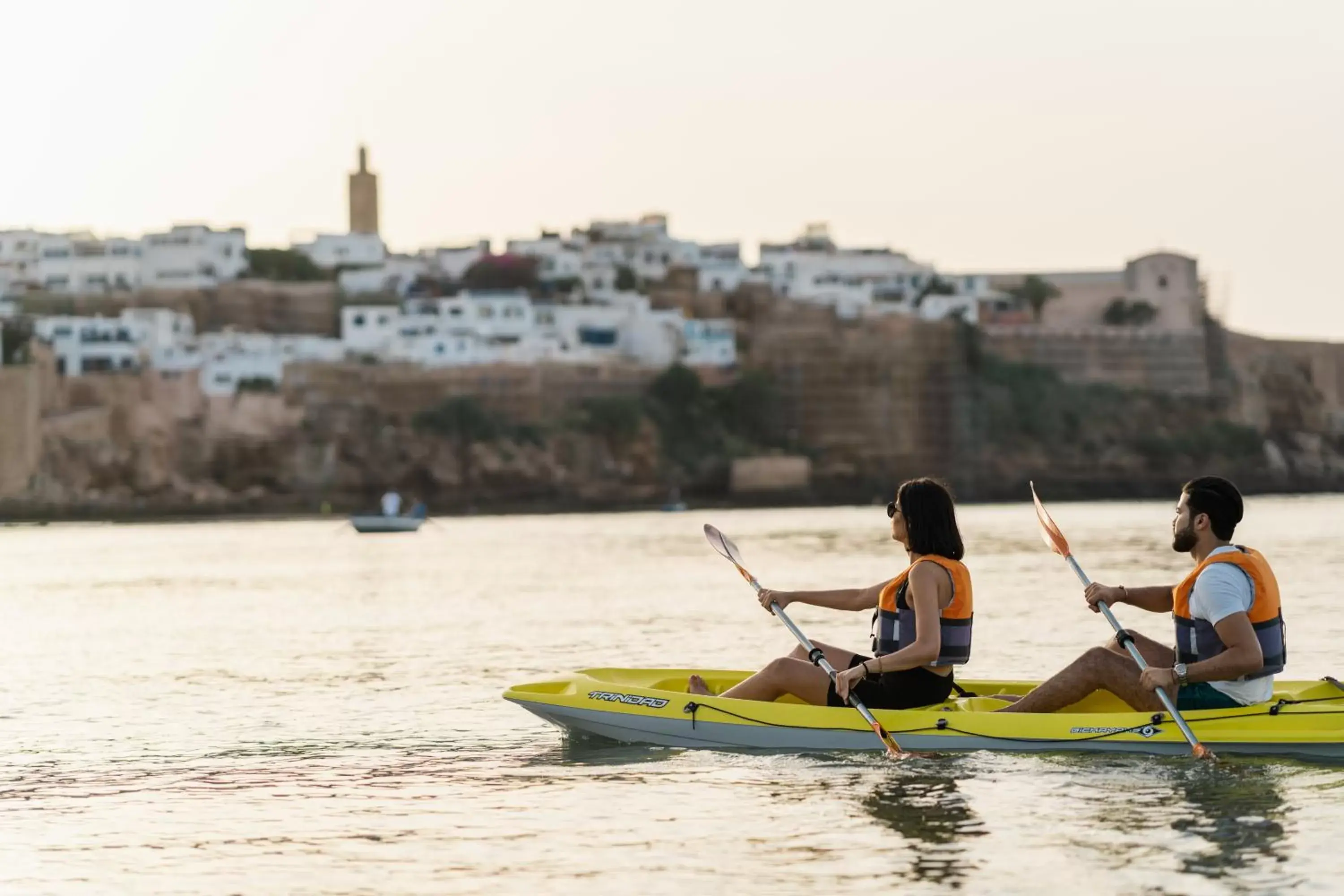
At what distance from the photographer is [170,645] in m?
24.3

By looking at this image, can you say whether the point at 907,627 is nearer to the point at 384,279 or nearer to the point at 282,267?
the point at 384,279

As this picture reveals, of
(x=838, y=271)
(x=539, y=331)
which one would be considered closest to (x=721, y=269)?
(x=838, y=271)

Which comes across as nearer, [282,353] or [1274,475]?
[282,353]

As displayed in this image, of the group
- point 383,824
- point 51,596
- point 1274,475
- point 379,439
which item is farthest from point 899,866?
point 1274,475

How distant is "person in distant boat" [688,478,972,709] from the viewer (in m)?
11.2

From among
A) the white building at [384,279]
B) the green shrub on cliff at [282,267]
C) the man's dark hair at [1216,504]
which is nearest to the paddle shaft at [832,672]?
the man's dark hair at [1216,504]

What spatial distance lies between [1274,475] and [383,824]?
94.3 m

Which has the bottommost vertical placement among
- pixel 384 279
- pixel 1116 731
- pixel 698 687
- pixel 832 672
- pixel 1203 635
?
pixel 1116 731

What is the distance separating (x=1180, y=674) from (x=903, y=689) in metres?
1.53

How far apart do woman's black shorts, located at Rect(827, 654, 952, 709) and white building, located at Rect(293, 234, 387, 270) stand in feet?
314

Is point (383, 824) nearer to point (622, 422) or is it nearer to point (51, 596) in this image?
point (51, 596)

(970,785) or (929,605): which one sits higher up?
(929,605)

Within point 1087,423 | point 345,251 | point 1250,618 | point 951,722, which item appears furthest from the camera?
point 345,251

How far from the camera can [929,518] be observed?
11.1 meters
